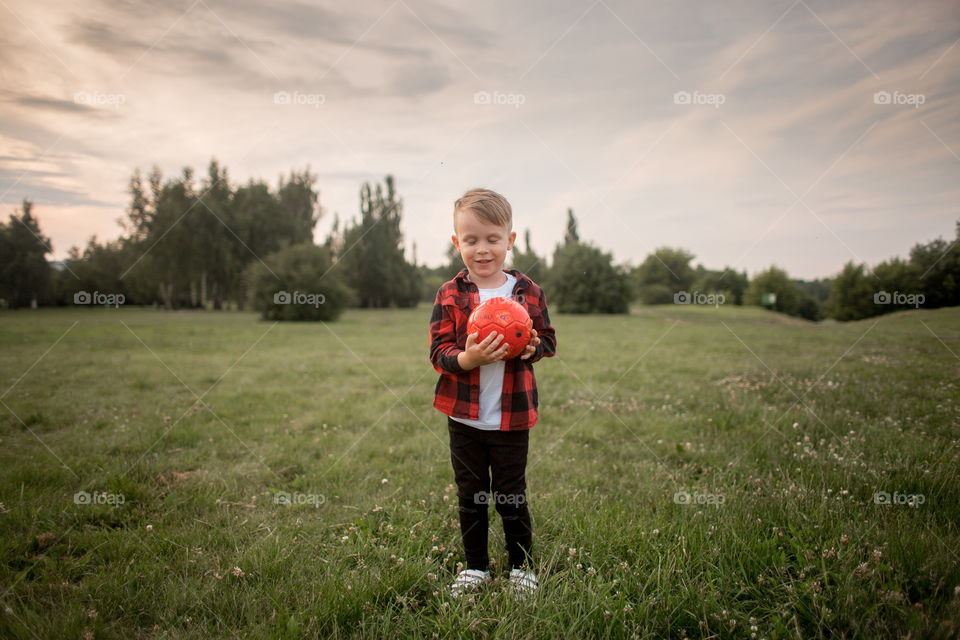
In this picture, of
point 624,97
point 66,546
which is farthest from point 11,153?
point 624,97

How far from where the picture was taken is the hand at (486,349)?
2.65 metres

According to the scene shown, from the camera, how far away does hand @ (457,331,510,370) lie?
2.65m

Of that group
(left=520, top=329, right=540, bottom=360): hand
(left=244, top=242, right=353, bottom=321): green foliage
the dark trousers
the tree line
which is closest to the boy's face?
(left=520, top=329, right=540, bottom=360): hand

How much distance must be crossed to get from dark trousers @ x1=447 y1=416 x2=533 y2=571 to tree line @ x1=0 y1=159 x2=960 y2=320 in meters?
9.82

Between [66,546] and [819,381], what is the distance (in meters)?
11.3

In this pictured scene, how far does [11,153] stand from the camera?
27.5 feet

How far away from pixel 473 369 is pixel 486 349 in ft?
1.56

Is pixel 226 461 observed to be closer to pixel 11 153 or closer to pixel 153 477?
pixel 153 477

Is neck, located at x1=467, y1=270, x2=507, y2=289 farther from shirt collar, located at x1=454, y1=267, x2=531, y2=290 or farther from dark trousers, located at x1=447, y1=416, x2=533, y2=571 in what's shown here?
dark trousers, located at x1=447, y1=416, x2=533, y2=571

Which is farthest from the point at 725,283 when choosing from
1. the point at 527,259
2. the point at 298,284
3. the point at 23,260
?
the point at 23,260

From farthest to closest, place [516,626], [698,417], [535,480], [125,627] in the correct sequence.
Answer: [698,417]
[535,480]
[125,627]
[516,626]

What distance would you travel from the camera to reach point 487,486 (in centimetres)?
317

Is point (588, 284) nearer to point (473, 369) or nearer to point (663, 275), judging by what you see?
point (663, 275)

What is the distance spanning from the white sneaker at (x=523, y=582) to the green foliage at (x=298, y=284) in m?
31.7
